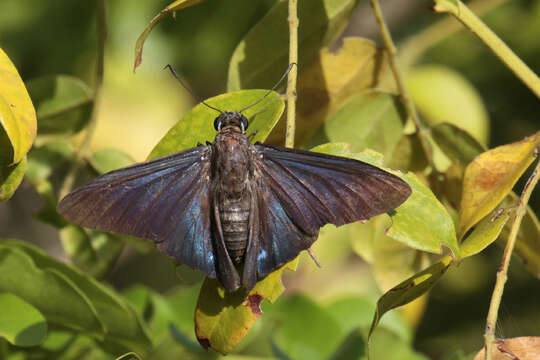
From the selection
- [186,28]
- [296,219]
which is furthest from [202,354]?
[186,28]

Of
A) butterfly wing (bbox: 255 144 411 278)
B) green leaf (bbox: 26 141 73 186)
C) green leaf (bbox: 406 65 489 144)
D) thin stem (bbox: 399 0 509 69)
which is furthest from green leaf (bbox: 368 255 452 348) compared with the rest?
thin stem (bbox: 399 0 509 69)

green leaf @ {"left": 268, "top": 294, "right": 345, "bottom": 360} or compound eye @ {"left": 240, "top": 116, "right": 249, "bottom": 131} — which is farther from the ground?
compound eye @ {"left": 240, "top": 116, "right": 249, "bottom": 131}

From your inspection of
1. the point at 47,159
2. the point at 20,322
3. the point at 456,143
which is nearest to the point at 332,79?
the point at 456,143

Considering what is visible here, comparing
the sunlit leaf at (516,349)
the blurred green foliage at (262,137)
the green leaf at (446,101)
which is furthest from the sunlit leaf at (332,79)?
the green leaf at (446,101)

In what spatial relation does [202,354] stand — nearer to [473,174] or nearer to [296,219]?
[296,219]

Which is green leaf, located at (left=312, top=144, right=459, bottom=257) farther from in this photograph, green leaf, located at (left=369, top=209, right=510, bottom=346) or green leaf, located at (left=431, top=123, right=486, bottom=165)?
green leaf, located at (left=431, top=123, right=486, bottom=165)

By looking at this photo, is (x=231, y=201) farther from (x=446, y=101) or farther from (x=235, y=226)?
(x=446, y=101)
